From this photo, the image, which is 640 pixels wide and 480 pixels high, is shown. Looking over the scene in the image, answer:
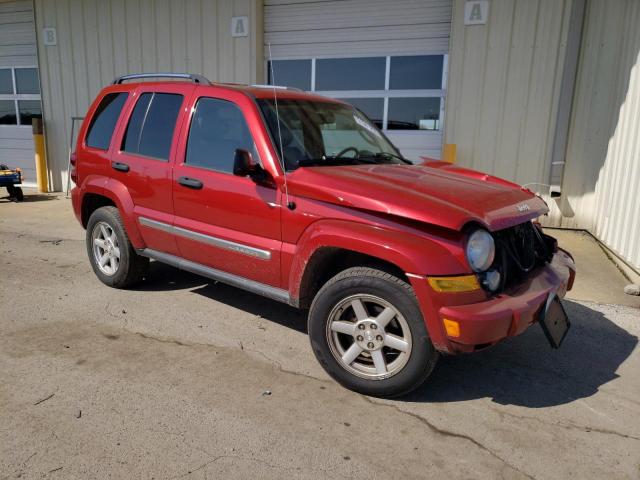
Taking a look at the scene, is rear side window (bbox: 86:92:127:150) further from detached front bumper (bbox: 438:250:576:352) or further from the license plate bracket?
the license plate bracket

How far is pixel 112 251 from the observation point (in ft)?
16.2

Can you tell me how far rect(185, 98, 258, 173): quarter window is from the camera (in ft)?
12.3

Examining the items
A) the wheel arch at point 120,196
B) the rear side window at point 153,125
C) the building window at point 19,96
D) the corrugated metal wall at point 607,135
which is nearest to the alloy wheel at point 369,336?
the rear side window at point 153,125

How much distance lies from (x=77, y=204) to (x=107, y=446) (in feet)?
10.5

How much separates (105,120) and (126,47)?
21.2 ft

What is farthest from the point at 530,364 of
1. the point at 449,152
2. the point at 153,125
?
the point at 449,152

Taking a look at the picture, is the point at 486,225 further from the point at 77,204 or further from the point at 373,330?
the point at 77,204

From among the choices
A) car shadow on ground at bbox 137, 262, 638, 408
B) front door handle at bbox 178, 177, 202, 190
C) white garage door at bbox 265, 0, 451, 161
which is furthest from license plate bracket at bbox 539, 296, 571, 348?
white garage door at bbox 265, 0, 451, 161

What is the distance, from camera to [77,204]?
514cm

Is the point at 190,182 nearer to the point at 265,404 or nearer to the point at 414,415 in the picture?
the point at 265,404

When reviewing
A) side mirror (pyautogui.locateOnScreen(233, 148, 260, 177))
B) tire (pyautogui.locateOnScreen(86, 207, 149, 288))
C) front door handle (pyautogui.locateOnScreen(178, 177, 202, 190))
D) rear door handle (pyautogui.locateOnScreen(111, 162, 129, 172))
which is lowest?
tire (pyautogui.locateOnScreen(86, 207, 149, 288))

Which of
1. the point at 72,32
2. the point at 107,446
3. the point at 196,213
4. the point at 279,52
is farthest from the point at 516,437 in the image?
the point at 72,32

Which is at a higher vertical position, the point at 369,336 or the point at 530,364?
the point at 369,336

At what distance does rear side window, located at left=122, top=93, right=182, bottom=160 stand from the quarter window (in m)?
0.27
